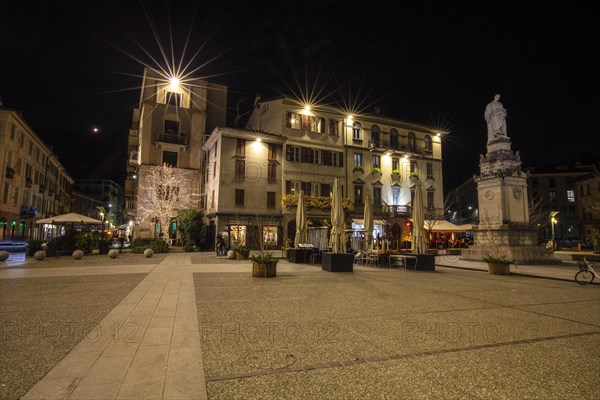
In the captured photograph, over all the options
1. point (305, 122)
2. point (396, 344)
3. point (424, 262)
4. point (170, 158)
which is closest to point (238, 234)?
point (170, 158)

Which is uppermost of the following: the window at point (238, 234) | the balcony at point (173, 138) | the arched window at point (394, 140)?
the arched window at point (394, 140)

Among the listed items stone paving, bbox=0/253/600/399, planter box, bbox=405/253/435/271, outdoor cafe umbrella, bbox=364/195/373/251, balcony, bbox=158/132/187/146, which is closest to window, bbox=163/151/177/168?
balcony, bbox=158/132/187/146

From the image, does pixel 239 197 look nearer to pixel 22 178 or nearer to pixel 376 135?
pixel 376 135

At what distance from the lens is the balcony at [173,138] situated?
117 ft

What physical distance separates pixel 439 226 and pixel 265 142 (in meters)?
18.2

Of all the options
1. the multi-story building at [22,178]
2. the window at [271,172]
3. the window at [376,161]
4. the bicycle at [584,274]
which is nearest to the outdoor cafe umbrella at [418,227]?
the bicycle at [584,274]

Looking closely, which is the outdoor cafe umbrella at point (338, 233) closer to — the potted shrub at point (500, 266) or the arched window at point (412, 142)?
the potted shrub at point (500, 266)

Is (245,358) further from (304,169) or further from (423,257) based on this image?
(304,169)

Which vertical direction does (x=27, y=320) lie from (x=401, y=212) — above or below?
below

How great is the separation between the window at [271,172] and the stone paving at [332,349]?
83.6ft

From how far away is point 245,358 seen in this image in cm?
428

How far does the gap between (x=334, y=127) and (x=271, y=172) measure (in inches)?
359

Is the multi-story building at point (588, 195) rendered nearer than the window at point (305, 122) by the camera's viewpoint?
No

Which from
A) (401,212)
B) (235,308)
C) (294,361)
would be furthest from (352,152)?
(294,361)
